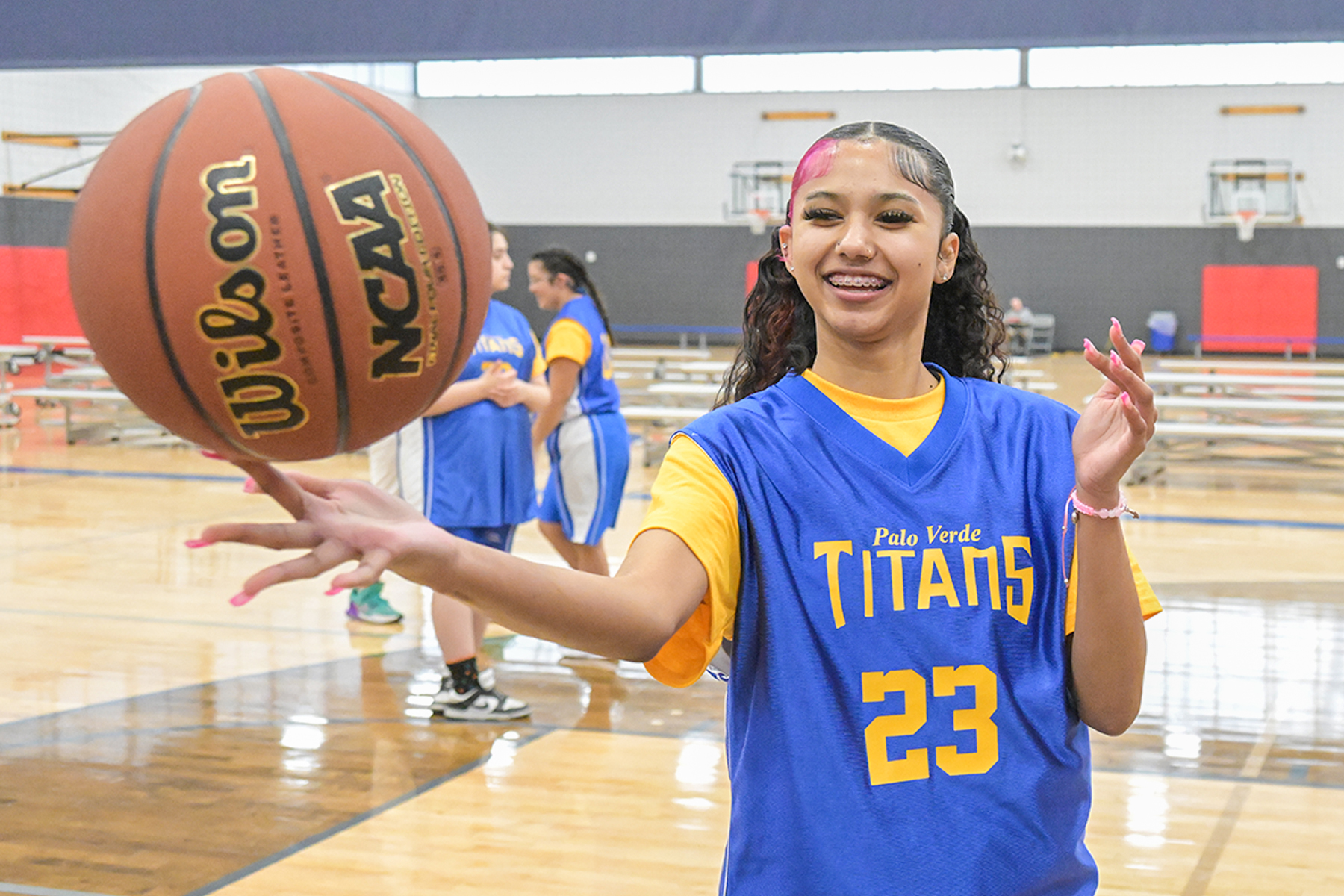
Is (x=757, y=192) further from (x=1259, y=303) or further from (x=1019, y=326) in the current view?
(x=1259, y=303)

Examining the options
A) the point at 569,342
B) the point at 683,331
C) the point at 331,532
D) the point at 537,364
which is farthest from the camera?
the point at 683,331

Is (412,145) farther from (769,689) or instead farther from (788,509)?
(769,689)

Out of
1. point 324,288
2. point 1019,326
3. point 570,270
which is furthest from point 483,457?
point 1019,326

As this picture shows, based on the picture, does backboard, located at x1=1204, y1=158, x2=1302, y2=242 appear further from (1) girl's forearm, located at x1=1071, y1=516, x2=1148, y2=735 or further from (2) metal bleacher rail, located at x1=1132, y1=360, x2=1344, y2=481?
(1) girl's forearm, located at x1=1071, y1=516, x2=1148, y2=735

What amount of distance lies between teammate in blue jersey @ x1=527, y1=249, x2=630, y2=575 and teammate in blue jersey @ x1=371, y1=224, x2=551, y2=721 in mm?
602

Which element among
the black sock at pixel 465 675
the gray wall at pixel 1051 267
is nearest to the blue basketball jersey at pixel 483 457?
the black sock at pixel 465 675

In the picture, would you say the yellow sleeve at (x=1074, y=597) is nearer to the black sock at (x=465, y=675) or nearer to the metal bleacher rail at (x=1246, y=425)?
the black sock at (x=465, y=675)

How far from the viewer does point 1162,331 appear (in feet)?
66.3

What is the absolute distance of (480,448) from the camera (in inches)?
166

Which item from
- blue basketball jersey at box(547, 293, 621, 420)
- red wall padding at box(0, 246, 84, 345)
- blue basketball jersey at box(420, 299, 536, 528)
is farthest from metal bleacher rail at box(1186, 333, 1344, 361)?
blue basketball jersey at box(420, 299, 536, 528)

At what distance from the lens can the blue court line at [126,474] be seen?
9.20 meters

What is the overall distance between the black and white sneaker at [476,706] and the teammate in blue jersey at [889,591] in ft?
9.22

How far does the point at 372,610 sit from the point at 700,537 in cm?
426

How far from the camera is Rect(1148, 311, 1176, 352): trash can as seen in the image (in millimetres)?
20188
